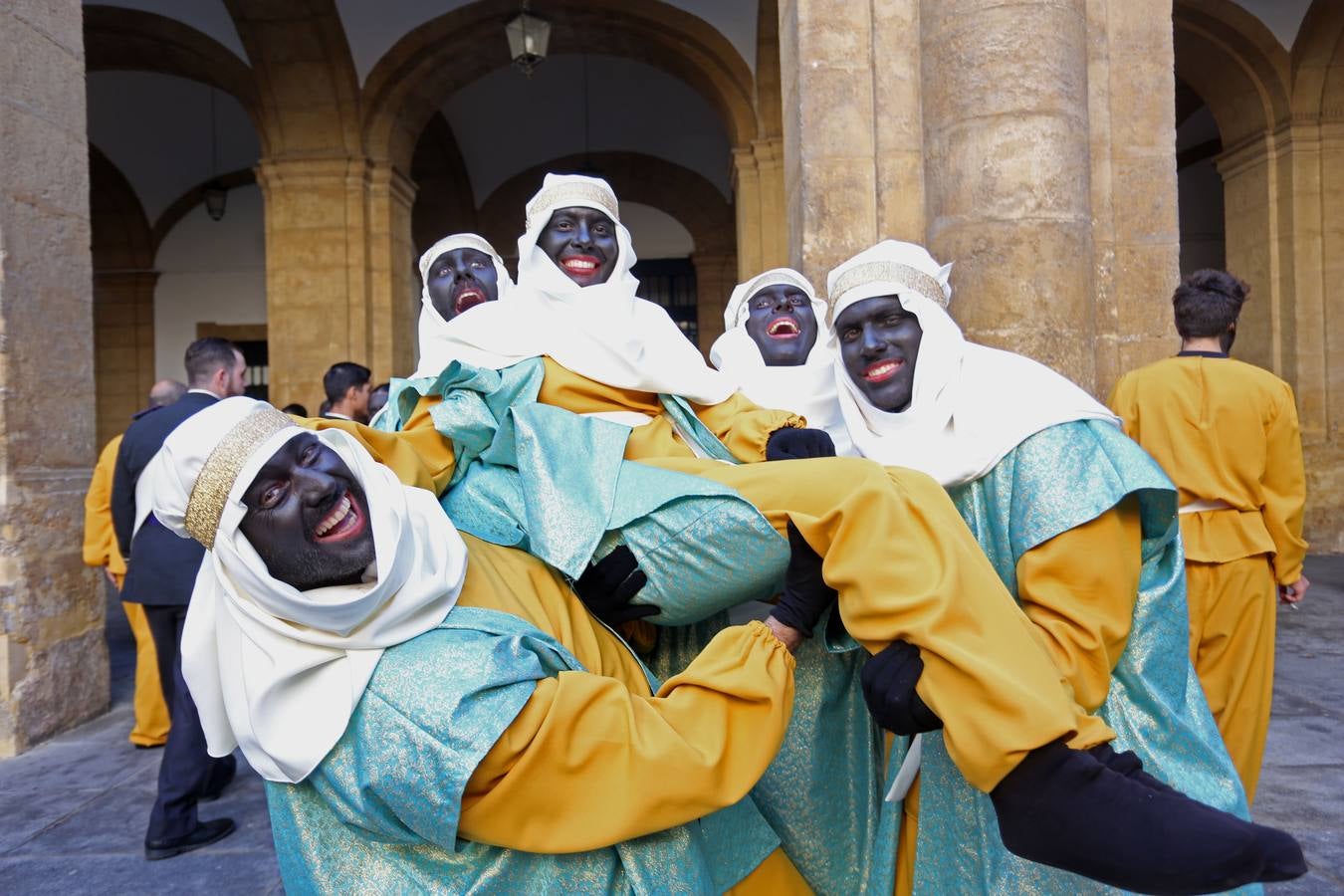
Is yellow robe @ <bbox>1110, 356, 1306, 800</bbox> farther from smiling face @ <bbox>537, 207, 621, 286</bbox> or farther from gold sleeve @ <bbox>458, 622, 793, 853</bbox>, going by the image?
gold sleeve @ <bbox>458, 622, 793, 853</bbox>

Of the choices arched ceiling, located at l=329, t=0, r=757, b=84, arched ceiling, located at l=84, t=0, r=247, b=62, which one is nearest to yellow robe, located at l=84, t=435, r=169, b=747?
arched ceiling, located at l=329, t=0, r=757, b=84

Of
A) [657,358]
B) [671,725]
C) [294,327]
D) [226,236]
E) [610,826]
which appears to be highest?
[226,236]

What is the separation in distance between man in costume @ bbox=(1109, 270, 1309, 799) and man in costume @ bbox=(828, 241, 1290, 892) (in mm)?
1531

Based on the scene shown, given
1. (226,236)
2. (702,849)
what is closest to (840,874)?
(702,849)

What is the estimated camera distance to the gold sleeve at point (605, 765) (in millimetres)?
1438

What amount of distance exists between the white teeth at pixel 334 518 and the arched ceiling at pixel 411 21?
8939 mm

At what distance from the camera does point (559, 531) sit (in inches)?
73.1

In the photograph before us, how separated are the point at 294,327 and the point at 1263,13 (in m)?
9.62

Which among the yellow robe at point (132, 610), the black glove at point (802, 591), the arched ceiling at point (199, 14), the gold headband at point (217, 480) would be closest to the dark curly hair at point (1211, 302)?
the black glove at point (802, 591)

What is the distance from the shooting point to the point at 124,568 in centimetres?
474

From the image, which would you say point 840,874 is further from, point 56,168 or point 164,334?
point 164,334

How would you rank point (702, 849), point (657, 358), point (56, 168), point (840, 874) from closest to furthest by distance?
point (702, 849), point (840, 874), point (657, 358), point (56, 168)

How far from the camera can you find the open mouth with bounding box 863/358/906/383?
2.00 m

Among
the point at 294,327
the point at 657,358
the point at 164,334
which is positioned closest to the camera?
the point at 657,358
